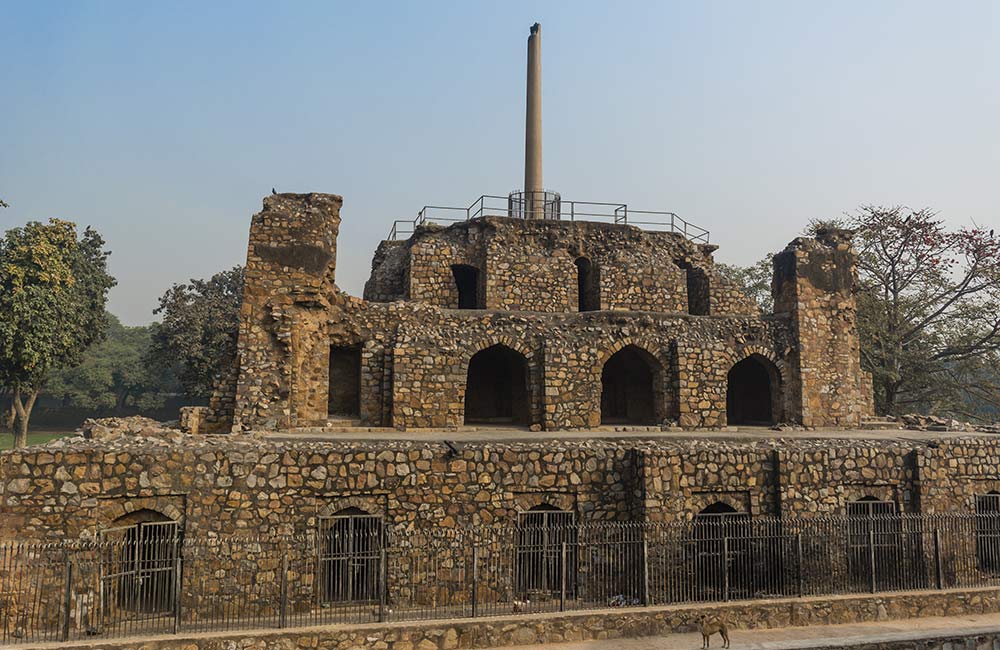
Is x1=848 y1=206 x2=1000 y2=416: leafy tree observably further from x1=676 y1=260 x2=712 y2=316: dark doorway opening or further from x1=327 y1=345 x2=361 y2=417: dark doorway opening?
x1=327 y1=345 x2=361 y2=417: dark doorway opening

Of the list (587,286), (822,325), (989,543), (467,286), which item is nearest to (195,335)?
(467,286)

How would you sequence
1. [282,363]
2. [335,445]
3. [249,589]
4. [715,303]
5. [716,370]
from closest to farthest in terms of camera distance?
[249,589] < [335,445] < [282,363] < [716,370] < [715,303]

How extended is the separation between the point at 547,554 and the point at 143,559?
6.18 m

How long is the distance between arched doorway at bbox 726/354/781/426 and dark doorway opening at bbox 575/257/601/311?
4.69 m

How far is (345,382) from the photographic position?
1648 cm

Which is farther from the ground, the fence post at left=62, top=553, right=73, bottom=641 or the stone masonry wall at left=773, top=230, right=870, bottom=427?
the stone masonry wall at left=773, top=230, right=870, bottom=427

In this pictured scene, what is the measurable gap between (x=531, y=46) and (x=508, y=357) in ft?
57.1

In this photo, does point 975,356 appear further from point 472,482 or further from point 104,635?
point 104,635

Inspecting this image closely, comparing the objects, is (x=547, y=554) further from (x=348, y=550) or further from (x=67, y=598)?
(x=67, y=598)

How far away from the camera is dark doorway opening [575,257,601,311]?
20609mm

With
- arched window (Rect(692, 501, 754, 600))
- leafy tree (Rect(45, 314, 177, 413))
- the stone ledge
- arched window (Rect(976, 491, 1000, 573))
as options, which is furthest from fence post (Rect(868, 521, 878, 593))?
leafy tree (Rect(45, 314, 177, 413))

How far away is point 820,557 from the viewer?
11016 mm

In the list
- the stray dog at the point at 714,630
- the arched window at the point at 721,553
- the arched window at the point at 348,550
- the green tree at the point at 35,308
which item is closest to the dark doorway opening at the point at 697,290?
the arched window at the point at 721,553

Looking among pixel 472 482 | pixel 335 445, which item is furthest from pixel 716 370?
pixel 335 445
